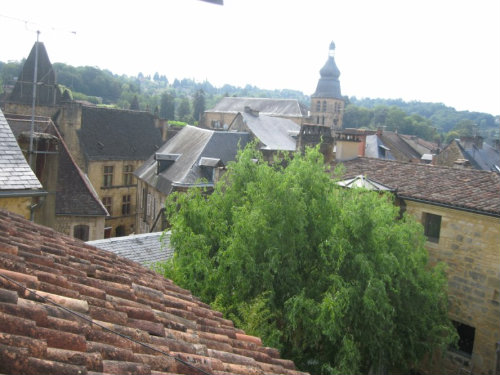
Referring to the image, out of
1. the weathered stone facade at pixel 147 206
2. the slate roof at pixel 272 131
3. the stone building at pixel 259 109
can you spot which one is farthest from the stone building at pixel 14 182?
the stone building at pixel 259 109

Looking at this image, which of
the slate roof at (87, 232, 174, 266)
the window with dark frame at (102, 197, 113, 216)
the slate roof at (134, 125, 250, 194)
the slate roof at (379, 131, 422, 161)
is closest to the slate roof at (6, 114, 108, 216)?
the slate roof at (134, 125, 250, 194)

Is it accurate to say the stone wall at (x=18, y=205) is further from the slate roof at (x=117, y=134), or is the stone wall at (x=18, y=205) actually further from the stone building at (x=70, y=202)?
the slate roof at (x=117, y=134)

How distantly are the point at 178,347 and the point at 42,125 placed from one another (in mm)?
20113

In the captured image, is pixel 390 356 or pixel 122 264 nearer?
pixel 122 264

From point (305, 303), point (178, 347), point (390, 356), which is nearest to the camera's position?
point (178, 347)

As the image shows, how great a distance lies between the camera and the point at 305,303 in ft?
32.6

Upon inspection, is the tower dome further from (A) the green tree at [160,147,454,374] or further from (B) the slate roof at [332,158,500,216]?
(A) the green tree at [160,147,454,374]

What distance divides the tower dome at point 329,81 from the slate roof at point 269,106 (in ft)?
34.0

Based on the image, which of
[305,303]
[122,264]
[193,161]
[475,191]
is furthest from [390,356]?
[193,161]

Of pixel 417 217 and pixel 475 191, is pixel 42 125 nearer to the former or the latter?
pixel 417 217

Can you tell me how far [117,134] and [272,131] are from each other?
45.7 ft

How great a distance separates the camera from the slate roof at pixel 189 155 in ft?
85.1

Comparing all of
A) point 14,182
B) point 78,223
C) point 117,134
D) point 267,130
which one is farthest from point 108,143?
point 14,182

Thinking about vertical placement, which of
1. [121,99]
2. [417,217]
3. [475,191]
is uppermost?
[121,99]
